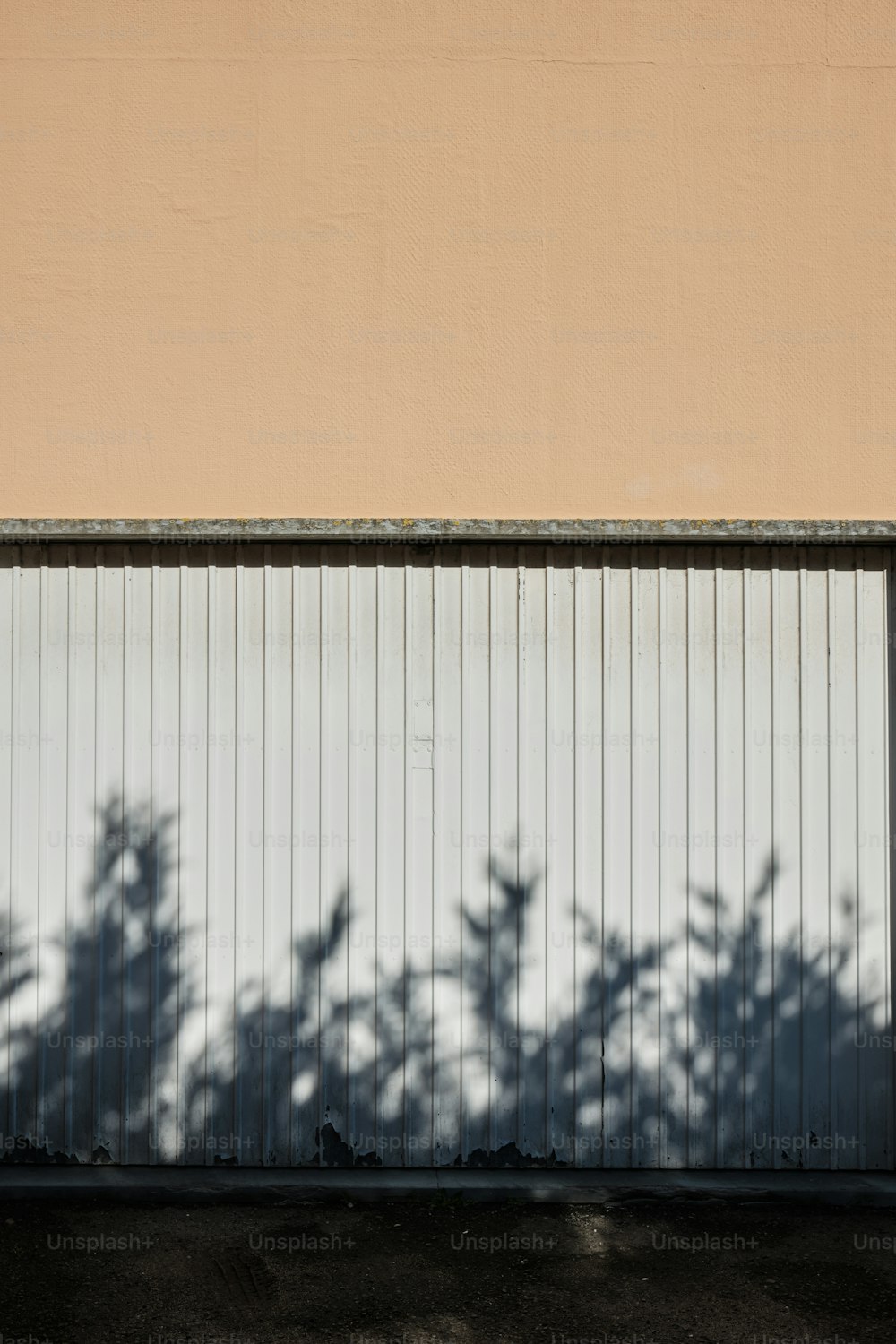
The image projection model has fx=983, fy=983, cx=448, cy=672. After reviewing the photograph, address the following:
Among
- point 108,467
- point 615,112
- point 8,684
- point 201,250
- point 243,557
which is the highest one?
point 615,112

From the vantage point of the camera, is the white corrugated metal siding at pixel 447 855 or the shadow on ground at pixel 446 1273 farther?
the white corrugated metal siding at pixel 447 855

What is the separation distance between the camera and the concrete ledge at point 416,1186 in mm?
4641

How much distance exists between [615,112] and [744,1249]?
5697 millimetres

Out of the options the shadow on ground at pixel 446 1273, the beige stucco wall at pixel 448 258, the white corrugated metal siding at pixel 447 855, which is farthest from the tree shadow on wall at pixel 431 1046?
the beige stucco wall at pixel 448 258

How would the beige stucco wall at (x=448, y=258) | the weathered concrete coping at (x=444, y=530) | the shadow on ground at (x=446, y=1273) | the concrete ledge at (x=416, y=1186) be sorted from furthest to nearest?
the beige stucco wall at (x=448, y=258)
the weathered concrete coping at (x=444, y=530)
the concrete ledge at (x=416, y=1186)
the shadow on ground at (x=446, y=1273)

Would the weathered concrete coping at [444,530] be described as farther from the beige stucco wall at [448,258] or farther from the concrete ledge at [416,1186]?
the concrete ledge at [416,1186]

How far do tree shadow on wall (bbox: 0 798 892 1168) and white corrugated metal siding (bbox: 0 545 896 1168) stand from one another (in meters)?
0.01

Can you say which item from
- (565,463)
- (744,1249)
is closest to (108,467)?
(565,463)

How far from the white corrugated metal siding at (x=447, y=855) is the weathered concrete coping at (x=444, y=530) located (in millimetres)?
166

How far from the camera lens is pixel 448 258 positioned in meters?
5.33

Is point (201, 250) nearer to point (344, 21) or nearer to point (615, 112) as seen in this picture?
point (344, 21)

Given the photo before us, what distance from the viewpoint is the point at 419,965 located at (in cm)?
485

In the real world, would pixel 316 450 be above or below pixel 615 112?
below

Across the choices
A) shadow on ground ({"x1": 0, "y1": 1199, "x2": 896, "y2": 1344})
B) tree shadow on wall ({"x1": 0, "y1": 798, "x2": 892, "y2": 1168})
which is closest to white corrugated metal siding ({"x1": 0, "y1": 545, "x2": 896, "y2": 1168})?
tree shadow on wall ({"x1": 0, "y1": 798, "x2": 892, "y2": 1168})
